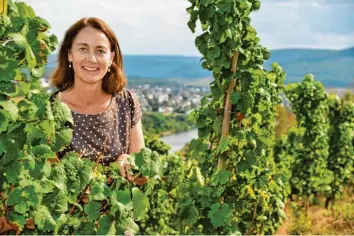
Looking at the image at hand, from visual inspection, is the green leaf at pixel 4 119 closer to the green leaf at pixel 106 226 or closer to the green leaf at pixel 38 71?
the green leaf at pixel 38 71

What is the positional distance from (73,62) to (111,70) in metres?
0.24

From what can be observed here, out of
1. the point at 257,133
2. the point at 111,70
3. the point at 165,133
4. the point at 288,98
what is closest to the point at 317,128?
the point at 288,98

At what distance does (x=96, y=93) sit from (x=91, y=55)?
24cm

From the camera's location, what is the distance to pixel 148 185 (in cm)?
272

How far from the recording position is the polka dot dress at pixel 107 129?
2893 mm

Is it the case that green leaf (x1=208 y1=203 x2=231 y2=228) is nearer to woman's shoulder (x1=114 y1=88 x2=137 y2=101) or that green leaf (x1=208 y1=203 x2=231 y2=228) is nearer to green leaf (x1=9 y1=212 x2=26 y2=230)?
woman's shoulder (x1=114 y1=88 x2=137 y2=101)

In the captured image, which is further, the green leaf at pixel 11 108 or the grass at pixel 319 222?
the grass at pixel 319 222

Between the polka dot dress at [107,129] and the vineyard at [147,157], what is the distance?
81mm

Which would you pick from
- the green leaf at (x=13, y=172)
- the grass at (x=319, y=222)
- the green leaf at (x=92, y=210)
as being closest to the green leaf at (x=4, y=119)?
the green leaf at (x=13, y=172)

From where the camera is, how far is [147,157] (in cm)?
261

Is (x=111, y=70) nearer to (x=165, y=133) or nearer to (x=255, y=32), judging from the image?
(x=255, y=32)

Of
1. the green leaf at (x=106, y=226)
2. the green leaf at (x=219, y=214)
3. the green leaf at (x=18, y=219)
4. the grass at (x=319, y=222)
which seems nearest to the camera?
the green leaf at (x=18, y=219)

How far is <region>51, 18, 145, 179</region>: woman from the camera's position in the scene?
2859 mm

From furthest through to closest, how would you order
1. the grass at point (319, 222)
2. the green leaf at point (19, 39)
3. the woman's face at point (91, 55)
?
1. the grass at point (319, 222)
2. the woman's face at point (91, 55)
3. the green leaf at point (19, 39)
